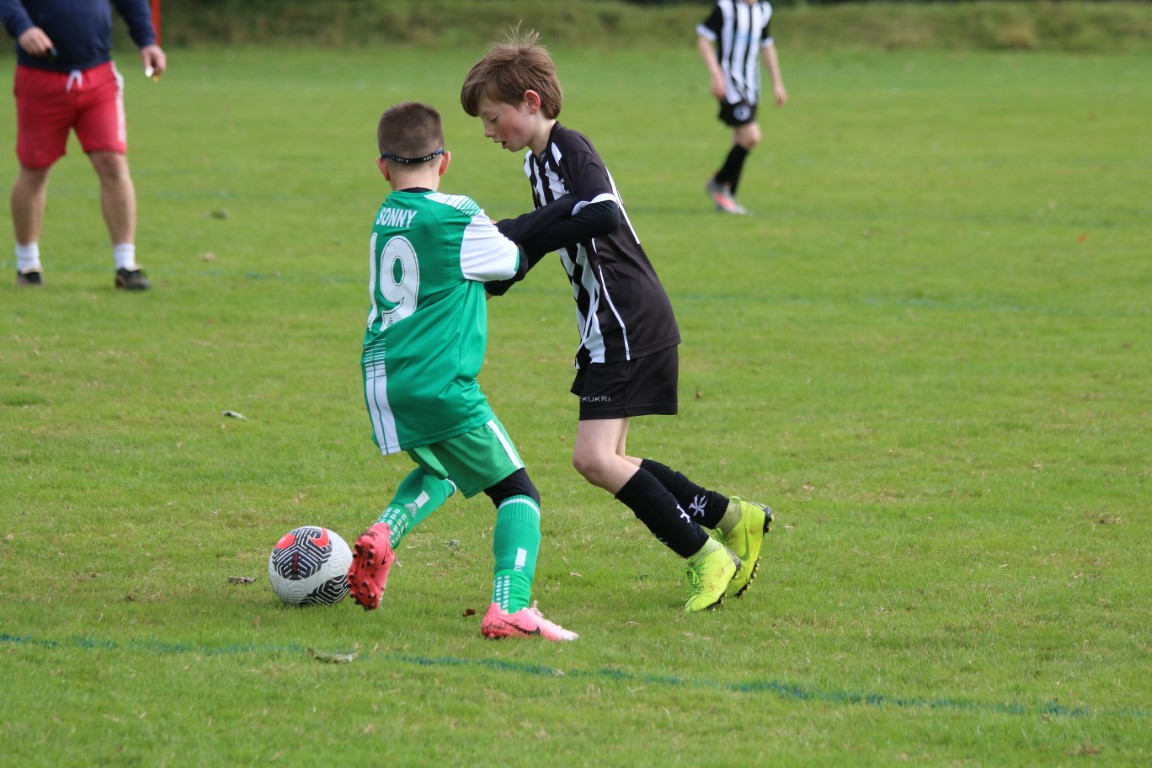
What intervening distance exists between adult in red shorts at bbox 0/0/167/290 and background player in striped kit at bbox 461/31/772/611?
5675 mm

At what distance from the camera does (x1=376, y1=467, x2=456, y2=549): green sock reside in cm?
473

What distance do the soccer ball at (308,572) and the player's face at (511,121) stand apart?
1440 mm

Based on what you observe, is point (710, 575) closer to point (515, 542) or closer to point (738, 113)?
point (515, 542)

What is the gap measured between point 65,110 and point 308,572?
241 inches

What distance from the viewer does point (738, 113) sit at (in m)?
14.1

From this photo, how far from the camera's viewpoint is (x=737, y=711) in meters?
3.81

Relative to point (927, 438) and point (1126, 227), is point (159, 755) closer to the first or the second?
point (927, 438)

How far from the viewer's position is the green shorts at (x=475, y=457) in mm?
4496

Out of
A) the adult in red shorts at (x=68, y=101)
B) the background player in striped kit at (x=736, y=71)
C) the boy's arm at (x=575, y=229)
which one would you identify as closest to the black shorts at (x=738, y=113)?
the background player in striped kit at (x=736, y=71)

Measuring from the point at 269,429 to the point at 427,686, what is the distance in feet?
10.8

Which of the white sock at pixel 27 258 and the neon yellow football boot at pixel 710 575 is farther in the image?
the white sock at pixel 27 258

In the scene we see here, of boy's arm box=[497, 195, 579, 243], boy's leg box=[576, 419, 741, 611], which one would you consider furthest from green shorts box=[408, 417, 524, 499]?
boy's arm box=[497, 195, 579, 243]

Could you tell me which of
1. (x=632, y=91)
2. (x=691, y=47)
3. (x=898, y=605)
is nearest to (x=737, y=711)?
(x=898, y=605)

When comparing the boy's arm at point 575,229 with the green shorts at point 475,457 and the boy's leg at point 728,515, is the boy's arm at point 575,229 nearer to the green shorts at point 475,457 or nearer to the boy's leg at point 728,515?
the green shorts at point 475,457
